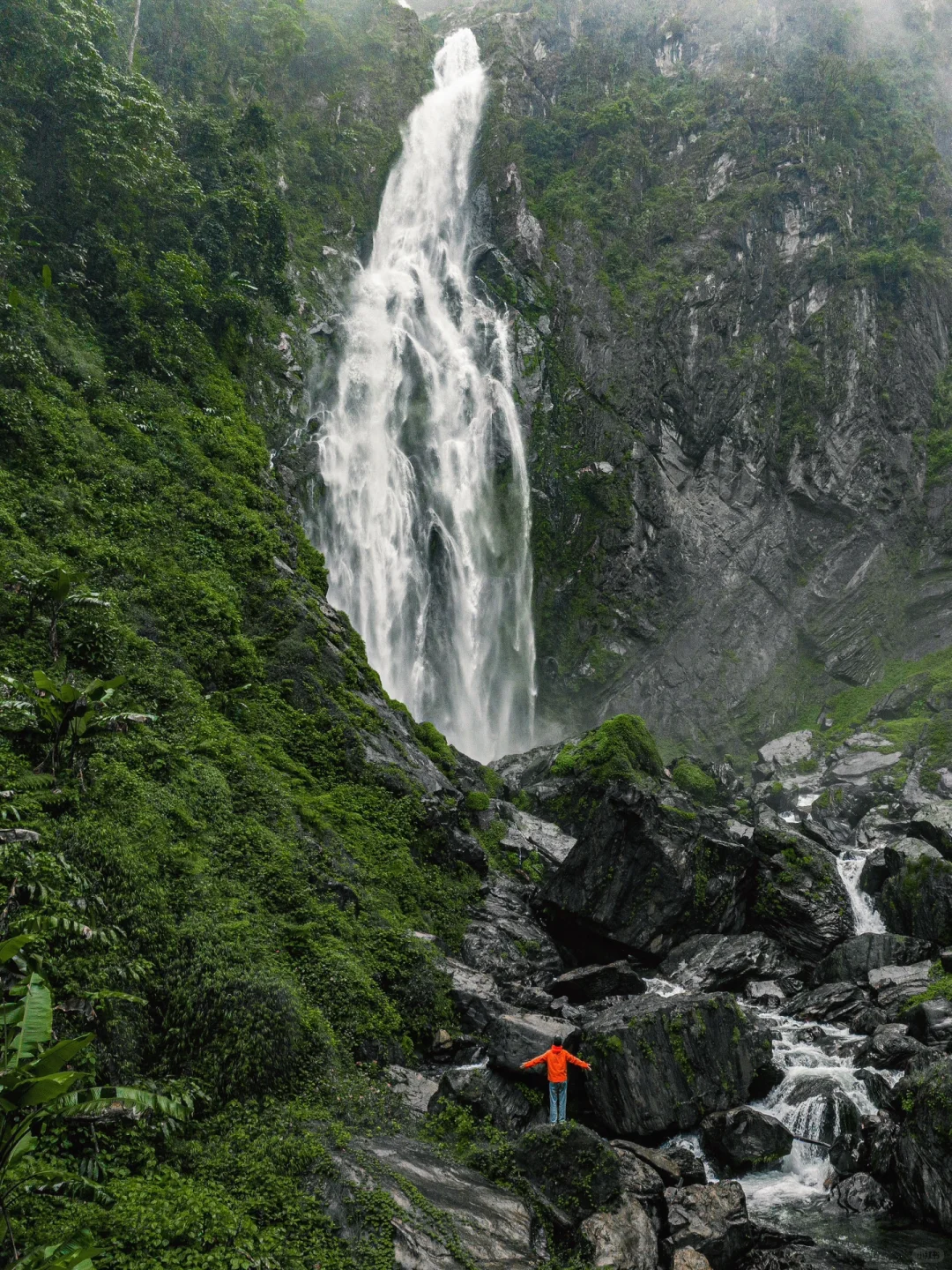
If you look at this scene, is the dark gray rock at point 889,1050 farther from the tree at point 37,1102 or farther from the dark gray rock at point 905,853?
the tree at point 37,1102

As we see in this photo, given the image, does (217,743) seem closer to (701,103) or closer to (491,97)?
(491,97)

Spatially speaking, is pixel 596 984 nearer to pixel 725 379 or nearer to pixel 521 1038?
pixel 521 1038

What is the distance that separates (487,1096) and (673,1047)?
2569 mm

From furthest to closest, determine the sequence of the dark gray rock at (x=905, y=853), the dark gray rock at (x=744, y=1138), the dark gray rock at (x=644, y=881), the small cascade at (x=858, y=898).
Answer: the small cascade at (x=858, y=898), the dark gray rock at (x=905, y=853), the dark gray rock at (x=644, y=881), the dark gray rock at (x=744, y=1138)

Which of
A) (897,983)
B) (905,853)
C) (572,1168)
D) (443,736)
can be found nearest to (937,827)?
(905,853)

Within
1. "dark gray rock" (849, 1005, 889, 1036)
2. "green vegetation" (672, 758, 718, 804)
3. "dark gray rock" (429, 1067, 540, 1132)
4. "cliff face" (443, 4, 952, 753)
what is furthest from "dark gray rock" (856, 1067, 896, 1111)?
"cliff face" (443, 4, 952, 753)

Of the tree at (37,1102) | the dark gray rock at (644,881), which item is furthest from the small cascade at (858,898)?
the tree at (37,1102)

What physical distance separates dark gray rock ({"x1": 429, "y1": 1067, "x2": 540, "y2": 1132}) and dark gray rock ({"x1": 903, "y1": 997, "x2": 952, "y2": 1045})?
567 centimetres

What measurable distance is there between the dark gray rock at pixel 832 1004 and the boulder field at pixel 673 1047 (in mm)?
43

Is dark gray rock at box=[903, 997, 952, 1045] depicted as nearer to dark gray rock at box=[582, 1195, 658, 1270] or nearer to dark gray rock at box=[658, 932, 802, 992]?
dark gray rock at box=[658, 932, 802, 992]

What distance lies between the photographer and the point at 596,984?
1240cm

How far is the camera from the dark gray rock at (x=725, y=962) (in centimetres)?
1387

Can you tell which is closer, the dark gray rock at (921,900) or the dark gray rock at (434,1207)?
the dark gray rock at (434,1207)

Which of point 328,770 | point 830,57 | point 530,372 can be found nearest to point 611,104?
point 830,57
